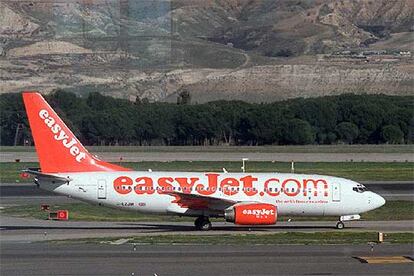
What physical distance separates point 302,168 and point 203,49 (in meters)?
80.8

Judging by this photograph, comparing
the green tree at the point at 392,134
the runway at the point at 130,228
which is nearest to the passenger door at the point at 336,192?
the runway at the point at 130,228

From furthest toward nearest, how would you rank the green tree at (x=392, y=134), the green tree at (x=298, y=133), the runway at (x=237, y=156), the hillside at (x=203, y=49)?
the hillside at (x=203, y=49) < the green tree at (x=392, y=134) < the green tree at (x=298, y=133) < the runway at (x=237, y=156)

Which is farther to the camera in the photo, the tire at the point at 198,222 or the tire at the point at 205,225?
the tire at the point at 198,222

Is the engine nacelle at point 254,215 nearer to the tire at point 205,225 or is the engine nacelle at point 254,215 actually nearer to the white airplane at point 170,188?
the white airplane at point 170,188

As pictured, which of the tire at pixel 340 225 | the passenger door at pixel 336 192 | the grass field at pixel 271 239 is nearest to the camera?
the grass field at pixel 271 239

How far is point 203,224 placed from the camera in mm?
42812

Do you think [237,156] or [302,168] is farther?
[237,156]

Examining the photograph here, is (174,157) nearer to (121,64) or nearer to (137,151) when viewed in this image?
(137,151)

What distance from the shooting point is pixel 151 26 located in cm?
12338

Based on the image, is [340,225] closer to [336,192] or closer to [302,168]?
[336,192]

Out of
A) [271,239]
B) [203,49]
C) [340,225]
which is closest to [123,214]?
[340,225]

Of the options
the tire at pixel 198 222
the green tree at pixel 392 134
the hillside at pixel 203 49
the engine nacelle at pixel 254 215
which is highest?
the hillside at pixel 203 49

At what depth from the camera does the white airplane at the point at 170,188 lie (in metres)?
42.5

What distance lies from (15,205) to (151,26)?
7226cm
